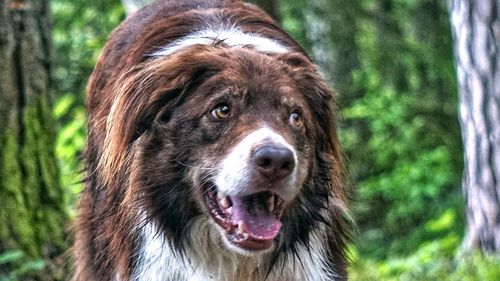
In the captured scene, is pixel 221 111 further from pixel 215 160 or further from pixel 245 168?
pixel 245 168

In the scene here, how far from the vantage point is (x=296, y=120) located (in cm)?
529

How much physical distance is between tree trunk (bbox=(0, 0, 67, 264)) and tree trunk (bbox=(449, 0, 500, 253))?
9.76ft

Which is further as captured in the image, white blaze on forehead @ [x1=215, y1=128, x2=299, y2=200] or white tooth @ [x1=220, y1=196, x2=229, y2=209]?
white tooth @ [x1=220, y1=196, x2=229, y2=209]

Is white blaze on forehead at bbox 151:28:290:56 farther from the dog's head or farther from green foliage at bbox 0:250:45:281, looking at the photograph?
green foliage at bbox 0:250:45:281

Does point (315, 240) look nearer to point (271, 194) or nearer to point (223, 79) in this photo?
point (271, 194)

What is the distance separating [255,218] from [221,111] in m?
0.56

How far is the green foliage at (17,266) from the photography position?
20.7ft

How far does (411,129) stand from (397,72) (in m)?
0.63

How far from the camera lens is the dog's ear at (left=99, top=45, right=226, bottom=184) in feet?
17.5

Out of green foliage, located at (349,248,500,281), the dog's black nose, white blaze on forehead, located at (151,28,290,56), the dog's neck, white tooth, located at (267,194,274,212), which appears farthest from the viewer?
green foliage, located at (349,248,500,281)

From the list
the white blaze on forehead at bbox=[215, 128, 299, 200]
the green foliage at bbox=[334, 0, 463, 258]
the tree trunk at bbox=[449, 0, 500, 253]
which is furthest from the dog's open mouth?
the green foliage at bbox=[334, 0, 463, 258]

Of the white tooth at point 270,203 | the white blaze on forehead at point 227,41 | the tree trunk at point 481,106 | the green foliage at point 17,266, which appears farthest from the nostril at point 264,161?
→ the tree trunk at point 481,106

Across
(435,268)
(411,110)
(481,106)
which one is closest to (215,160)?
(481,106)

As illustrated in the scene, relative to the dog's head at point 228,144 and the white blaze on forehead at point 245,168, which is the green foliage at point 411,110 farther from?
the white blaze on forehead at point 245,168
